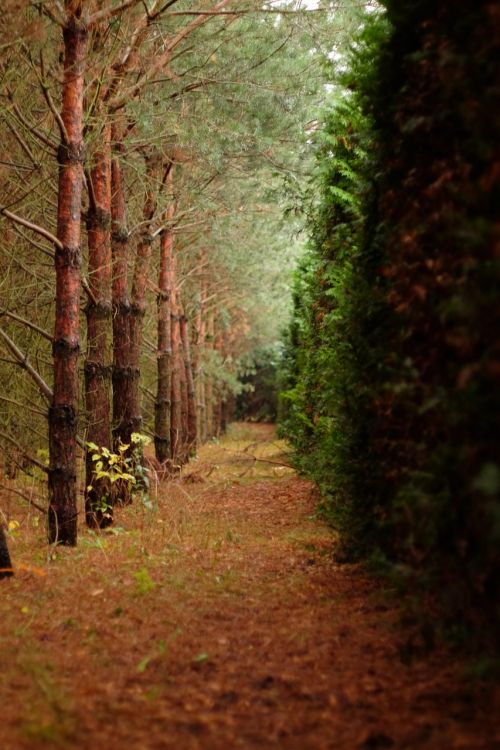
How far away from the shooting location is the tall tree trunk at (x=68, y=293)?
7.01m

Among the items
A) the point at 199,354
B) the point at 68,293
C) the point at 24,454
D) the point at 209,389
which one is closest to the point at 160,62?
the point at 68,293

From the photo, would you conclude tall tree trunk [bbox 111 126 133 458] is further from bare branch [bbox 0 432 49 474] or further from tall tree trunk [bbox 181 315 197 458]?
tall tree trunk [bbox 181 315 197 458]

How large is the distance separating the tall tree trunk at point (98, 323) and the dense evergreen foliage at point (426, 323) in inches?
147

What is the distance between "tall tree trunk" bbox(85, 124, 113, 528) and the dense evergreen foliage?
12.2 feet

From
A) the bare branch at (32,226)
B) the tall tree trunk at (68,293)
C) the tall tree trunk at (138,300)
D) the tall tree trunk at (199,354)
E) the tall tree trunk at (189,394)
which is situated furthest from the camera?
the tall tree trunk at (199,354)

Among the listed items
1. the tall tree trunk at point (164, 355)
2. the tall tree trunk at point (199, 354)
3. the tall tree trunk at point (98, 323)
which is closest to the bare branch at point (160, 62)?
the tall tree trunk at point (98, 323)

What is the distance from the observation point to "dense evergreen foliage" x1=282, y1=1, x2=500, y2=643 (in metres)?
2.96

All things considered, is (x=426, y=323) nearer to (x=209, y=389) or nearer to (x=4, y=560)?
(x=4, y=560)

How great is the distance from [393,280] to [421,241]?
524 millimetres

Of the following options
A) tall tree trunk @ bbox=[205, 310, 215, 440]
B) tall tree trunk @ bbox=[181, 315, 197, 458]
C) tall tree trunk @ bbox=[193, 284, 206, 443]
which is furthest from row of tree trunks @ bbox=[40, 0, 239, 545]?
tall tree trunk @ bbox=[205, 310, 215, 440]

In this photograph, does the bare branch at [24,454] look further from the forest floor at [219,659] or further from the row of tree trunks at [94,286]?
the forest floor at [219,659]

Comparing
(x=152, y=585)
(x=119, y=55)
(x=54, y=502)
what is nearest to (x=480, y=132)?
(x=152, y=585)

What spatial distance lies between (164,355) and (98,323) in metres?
5.71

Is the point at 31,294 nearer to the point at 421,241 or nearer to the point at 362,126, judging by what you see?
the point at 362,126
